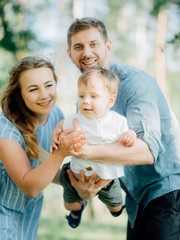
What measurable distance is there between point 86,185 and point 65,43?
6.67m

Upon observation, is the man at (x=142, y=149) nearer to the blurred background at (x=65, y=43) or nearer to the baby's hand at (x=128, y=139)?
the baby's hand at (x=128, y=139)

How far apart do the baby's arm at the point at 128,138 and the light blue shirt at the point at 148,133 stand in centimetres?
8

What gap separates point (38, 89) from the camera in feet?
8.38

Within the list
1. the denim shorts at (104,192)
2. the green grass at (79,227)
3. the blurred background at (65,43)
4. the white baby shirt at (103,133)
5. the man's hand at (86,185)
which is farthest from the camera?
the green grass at (79,227)

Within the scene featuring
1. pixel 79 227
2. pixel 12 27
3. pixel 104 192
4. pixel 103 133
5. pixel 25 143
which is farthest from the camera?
pixel 79 227

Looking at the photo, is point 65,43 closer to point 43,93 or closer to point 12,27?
point 12,27

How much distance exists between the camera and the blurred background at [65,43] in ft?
24.4

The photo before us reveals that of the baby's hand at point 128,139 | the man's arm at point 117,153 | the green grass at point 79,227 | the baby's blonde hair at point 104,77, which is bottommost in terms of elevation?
the green grass at point 79,227

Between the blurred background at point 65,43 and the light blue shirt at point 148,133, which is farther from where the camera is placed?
the blurred background at point 65,43

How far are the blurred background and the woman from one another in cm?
134

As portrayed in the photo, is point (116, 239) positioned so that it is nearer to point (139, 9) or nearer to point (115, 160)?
point (115, 160)

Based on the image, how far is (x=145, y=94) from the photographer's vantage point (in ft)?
7.06

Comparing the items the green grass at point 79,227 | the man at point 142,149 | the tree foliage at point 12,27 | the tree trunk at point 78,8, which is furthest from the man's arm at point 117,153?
the tree trunk at point 78,8

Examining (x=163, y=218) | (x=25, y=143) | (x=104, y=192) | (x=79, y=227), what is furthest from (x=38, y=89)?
(x=79, y=227)
